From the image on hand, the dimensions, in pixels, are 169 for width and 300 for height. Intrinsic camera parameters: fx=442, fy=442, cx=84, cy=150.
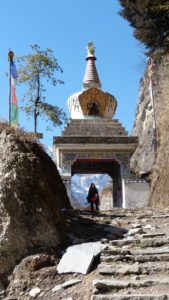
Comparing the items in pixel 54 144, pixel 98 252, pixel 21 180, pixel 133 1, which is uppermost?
pixel 133 1

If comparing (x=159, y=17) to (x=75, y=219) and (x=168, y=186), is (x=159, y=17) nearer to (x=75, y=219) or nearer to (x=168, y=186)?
(x=168, y=186)

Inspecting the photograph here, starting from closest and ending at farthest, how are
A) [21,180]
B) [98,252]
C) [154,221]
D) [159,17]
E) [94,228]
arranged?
[98,252] → [21,180] → [94,228] → [154,221] → [159,17]

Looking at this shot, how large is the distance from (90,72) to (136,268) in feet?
71.2

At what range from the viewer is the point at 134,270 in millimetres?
6004

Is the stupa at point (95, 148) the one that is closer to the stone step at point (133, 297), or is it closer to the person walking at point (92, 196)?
the person walking at point (92, 196)

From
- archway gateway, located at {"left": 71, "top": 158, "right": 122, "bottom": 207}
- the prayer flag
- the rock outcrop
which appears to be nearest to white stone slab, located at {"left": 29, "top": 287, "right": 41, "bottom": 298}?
the prayer flag

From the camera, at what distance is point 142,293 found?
17.6 ft

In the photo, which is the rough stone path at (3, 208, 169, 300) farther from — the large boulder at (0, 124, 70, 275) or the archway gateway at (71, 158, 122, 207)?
the archway gateway at (71, 158, 122, 207)

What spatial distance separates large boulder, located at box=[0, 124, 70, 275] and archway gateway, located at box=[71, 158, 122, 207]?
12699 millimetres

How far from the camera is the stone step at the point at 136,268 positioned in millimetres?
5996

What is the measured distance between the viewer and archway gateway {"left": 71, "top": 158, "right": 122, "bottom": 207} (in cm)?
2114

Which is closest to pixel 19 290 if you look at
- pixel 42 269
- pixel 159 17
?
pixel 42 269

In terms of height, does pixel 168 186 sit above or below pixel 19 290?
above

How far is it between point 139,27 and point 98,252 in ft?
43.6
